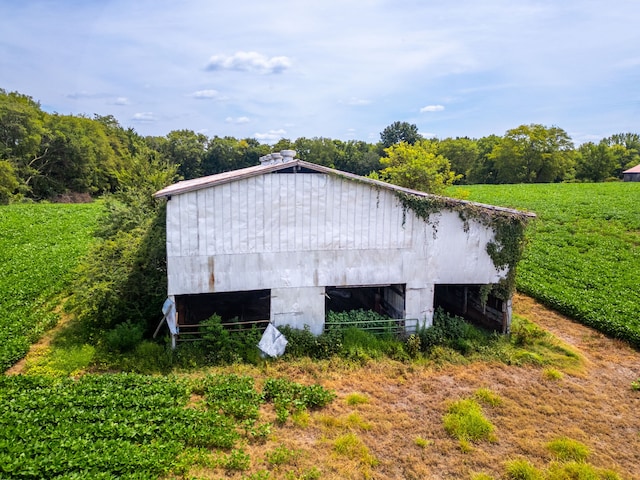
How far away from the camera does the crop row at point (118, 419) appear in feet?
24.8

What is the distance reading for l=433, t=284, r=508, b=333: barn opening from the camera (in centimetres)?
1544

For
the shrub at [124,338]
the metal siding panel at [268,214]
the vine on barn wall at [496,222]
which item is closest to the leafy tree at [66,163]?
the shrub at [124,338]

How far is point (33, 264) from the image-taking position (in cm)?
2033

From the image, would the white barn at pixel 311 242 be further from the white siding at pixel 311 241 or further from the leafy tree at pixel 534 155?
the leafy tree at pixel 534 155

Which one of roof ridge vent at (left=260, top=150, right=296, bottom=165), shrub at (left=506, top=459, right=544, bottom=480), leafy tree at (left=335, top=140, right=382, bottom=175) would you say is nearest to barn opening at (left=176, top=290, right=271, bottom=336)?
roof ridge vent at (left=260, top=150, right=296, bottom=165)

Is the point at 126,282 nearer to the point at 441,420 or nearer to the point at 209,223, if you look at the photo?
the point at 209,223

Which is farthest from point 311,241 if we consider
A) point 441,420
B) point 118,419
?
point 118,419

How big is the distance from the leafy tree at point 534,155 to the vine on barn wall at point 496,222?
58807 millimetres

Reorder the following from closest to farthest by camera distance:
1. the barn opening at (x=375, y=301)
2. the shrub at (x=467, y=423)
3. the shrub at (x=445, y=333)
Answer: the shrub at (x=467, y=423) < the shrub at (x=445, y=333) < the barn opening at (x=375, y=301)

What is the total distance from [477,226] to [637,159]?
255 ft

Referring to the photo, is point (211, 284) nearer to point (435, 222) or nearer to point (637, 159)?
point (435, 222)

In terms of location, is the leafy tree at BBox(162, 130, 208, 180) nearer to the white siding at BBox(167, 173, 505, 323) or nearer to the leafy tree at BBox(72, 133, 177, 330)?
the leafy tree at BBox(72, 133, 177, 330)

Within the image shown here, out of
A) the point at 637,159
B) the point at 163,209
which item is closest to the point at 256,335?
the point at 163,209

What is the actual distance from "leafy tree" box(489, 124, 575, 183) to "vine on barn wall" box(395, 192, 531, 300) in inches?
2315
